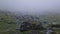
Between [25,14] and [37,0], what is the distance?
273 millimetres

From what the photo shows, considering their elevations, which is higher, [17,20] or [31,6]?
[31,6]

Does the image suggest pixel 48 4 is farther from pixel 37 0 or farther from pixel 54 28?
pixel 54 28

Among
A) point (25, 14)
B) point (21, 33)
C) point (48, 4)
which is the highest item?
point (48, 4)

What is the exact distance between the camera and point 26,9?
61.6 inches

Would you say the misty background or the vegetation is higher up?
the misty background

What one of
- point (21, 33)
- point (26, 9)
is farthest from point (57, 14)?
point (21, 33)

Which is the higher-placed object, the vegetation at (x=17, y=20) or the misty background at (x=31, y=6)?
the misty background at (x=31, y=6)

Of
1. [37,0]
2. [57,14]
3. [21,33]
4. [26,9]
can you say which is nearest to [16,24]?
[21,33]

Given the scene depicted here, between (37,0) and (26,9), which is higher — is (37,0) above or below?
above

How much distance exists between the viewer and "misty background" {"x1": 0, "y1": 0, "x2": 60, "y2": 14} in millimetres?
1558

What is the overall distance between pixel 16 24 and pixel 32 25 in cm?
23

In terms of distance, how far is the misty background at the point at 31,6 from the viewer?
1558mm

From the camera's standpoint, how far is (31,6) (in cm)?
158

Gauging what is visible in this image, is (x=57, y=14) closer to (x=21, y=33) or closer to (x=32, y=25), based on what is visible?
(x=32, y=25)
